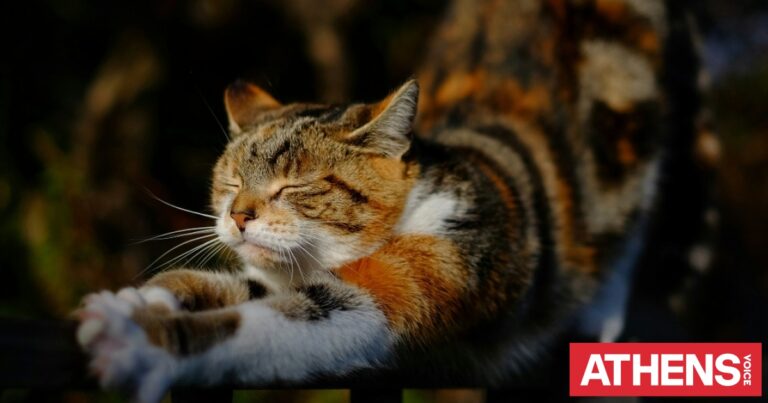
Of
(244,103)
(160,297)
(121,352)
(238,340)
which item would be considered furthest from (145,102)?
(121,352)

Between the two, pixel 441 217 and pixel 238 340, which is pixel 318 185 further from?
pixel 238 340

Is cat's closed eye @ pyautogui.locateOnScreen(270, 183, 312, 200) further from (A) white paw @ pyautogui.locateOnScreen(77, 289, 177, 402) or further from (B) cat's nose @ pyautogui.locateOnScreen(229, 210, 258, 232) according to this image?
(A) white paw @ pyautogui.locateOnScreen(77, 289, 177, 402)

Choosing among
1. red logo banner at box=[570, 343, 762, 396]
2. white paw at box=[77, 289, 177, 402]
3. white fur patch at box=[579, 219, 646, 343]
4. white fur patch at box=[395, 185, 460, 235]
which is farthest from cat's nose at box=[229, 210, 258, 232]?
white fur patch at box=[579, 219, 646, 343]

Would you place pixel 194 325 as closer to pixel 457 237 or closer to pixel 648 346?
pixel 457 237

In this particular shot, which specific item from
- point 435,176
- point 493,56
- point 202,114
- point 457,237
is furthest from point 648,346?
point 202,114

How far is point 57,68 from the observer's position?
3.98 metres

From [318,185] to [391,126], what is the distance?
0.20 metres

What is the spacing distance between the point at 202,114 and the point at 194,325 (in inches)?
113

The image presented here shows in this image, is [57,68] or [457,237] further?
[57,68]

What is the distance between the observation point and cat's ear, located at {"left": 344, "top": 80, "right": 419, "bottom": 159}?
1.67m

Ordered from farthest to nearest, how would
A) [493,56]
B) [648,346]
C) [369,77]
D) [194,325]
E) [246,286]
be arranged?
[369,77], [493,56], [648,346], [246,286], [194,325]

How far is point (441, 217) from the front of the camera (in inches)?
69.2

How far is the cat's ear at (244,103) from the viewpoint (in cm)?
198

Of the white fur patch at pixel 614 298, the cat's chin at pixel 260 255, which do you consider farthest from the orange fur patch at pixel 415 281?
the white fur patch at pixel 614 298
